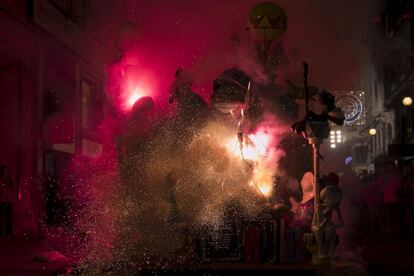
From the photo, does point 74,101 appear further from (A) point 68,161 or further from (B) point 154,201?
(B) point 154,201

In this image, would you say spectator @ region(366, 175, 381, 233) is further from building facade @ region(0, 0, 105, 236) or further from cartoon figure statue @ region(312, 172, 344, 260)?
cartoon figure statue @ region(312, 172, 344, 260)

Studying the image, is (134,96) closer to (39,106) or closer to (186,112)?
(186,112)

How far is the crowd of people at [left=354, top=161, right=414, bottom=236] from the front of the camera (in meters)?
14.6

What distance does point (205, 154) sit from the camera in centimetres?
906

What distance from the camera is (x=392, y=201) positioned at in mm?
14977

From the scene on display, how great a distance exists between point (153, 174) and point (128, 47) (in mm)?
2758

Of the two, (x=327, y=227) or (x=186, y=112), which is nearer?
(x=327, y=227)

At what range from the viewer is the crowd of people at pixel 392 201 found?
47.9ft

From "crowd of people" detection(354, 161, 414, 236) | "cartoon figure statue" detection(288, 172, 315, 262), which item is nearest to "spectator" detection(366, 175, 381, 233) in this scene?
"crowd of people" detection(354, 161, 414, 236)

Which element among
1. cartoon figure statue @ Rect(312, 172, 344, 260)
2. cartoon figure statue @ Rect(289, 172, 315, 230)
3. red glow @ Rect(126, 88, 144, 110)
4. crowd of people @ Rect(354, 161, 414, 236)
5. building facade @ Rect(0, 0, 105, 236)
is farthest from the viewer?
building facade @ Rect(0, 0, 105, 236)

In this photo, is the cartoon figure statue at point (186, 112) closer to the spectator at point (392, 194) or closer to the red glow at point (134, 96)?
the red glow at point (134, 96)

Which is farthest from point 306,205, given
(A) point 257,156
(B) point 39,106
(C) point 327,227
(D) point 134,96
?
(B) point 39,106

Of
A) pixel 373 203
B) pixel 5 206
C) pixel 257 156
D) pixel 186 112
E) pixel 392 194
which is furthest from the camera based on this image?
pixel 373 203

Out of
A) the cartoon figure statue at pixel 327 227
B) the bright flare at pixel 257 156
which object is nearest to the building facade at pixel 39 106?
the bright flare at pixel 257 156
